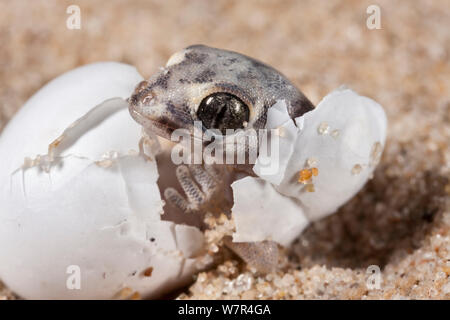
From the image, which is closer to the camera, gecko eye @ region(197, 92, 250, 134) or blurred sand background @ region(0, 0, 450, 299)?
gecko eye @ region(197, 92, 250, 134)

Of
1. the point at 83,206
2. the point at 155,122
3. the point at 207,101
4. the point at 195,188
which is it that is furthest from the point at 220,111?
the point at 83,206

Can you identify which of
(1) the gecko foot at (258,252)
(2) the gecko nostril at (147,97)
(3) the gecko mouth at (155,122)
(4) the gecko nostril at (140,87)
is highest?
(4) the gecko nostril at (140,87)

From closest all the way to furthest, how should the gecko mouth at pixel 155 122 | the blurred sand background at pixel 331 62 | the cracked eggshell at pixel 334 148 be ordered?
the gecko mouth at pixel 155 122 < the cracked eggshell at pixel 334 148 < the blurred sand background at pixel 331 62

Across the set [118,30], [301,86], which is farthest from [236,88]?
[118,30]

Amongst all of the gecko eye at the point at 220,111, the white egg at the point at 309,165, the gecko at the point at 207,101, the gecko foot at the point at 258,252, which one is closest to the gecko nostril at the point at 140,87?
the gecko at the point at 207,101

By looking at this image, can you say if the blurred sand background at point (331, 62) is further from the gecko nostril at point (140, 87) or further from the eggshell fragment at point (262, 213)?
the gecko nostril at point (140, 87)

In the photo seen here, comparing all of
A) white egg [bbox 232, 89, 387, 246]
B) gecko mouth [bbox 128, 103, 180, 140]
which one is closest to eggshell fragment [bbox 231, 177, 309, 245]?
white egg [bbox 232, 89, 387, 246]

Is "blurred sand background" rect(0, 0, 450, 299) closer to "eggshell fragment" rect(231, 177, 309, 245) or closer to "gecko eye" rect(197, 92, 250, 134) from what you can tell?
"eggshell fragment" rect(231, 177, 309, 245)
